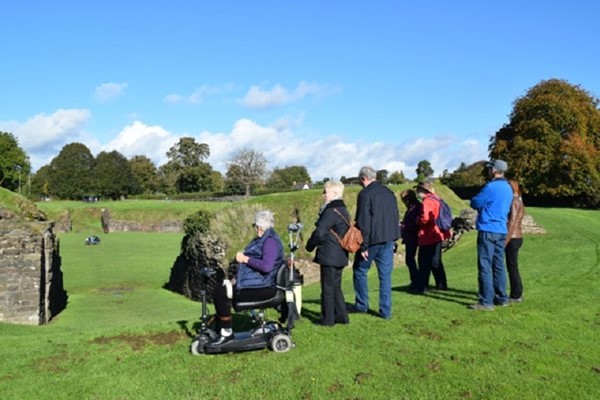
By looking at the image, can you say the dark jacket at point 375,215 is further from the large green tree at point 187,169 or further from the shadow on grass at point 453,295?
the large green tree at point 187,169

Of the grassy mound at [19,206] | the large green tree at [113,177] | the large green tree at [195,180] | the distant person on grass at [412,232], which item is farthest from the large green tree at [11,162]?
the distant person on grass at [412,232]

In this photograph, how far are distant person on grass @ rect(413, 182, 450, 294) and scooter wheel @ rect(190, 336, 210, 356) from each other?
5.05 meters

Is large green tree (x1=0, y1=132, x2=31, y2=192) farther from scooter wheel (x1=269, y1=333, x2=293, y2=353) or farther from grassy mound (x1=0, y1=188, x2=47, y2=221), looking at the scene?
scooter wheel (x1=269, y1=333, x2=293, y2=353)

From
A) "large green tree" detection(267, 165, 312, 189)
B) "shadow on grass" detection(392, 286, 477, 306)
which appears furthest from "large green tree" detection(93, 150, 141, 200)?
"shadow on grass" detection(392, 286, 477, 306)

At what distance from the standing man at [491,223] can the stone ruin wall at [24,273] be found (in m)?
11.9

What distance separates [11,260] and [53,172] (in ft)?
327

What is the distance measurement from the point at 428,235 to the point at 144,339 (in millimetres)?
5559

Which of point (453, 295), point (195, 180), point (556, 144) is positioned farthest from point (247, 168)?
point (453, 295)

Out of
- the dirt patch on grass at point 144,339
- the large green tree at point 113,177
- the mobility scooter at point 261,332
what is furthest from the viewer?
the large green tree at point 113,177

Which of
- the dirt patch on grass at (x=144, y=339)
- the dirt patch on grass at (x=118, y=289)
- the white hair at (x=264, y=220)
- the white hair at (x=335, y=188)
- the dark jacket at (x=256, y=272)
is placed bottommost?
the dirt patch on grass at (x=118, y=289)

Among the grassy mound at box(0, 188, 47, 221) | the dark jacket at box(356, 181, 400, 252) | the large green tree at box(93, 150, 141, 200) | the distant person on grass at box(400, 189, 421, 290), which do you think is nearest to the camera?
the dark jacket at box(356, 181, 400, 252)

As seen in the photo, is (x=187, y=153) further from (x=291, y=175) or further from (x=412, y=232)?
(x=412, y=232)

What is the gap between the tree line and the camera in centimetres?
4466

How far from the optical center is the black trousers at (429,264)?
1038cm
